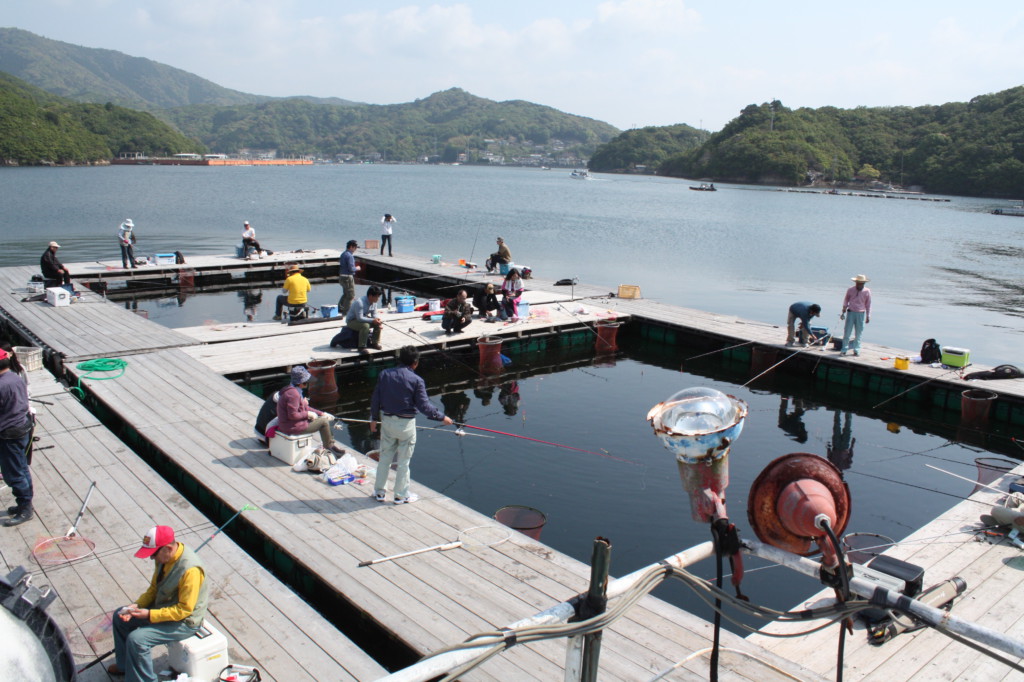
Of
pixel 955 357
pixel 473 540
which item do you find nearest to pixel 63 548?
pixel 473 540

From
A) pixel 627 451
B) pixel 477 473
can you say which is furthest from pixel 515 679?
pixel 627 451

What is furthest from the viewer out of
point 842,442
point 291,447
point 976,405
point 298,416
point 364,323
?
point 364,323

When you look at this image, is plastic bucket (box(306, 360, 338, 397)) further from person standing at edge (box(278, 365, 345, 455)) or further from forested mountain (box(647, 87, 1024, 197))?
forested mountain (box(647, 87, 1024, 197))

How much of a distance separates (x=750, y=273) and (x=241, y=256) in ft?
74.8

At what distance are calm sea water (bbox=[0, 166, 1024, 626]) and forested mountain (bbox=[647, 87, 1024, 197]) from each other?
Result: 31897 millimetres

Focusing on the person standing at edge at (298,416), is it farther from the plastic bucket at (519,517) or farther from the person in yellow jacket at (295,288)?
the person in yellow jacket at (295,288)

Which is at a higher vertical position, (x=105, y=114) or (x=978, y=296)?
(x=105, y=114)

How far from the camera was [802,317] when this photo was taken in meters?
15.7

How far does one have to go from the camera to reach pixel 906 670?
17.2 ft

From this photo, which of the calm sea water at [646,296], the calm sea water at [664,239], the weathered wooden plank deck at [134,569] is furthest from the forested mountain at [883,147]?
the weathered wooden plank deck at [134,569]

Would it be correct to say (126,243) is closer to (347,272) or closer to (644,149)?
(347,272)

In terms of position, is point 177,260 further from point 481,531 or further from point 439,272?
point 481,531

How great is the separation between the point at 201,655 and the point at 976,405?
13.5 metres

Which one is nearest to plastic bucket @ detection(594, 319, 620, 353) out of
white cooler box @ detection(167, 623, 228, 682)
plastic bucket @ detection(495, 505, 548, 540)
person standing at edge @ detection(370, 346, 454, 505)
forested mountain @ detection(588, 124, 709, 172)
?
plastic bucket @ detection(495, 505, 548, 540)
